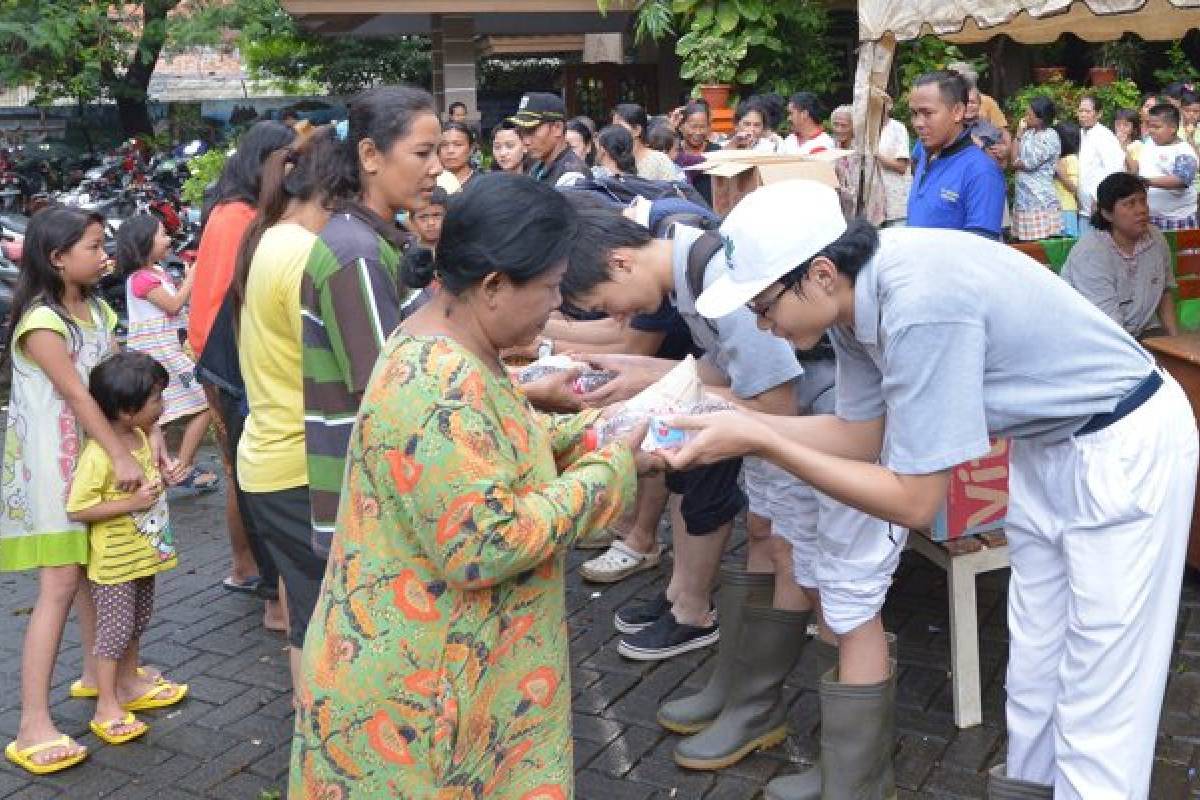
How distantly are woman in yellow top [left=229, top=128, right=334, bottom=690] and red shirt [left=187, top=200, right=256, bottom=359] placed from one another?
1116 millimetres

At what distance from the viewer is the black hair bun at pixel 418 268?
2.66 metres

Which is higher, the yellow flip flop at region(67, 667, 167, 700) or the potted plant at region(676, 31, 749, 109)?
the potted plant at region(676, 31, 749, 109)

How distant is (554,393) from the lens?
10.2 ft

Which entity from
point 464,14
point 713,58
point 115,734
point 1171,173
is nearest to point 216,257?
point 115,734

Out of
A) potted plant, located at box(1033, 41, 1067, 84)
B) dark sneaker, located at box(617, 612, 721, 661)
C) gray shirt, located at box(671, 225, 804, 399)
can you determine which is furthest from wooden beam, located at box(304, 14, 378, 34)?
gray shirt, located at box(671, 225, 804, 399)

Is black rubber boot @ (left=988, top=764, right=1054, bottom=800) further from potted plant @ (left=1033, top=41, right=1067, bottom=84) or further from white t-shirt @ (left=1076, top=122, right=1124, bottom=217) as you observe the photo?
potted plant @ (left=1033, top=41, right=1067, bottom=84)

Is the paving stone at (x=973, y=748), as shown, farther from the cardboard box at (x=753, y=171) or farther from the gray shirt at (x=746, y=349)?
the cardboard box at (x=753, y=171)

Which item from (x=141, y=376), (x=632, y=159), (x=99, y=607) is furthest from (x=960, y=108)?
(x=99, y=607)

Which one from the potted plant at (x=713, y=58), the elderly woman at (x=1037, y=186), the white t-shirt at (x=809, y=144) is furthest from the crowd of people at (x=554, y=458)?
the potted plant at (x=713, y=58)

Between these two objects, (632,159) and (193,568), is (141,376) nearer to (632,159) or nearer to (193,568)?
(193,568)

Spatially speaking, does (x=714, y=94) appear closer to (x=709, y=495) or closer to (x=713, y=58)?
(x=713, y=58)

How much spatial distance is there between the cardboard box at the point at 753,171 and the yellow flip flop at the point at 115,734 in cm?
352

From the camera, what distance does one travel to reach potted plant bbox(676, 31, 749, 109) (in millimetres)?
13656

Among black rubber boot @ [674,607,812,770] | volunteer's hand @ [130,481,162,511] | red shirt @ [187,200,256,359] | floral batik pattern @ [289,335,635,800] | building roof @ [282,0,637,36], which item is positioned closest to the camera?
floral batik pattern @ [289,335,635,800]
